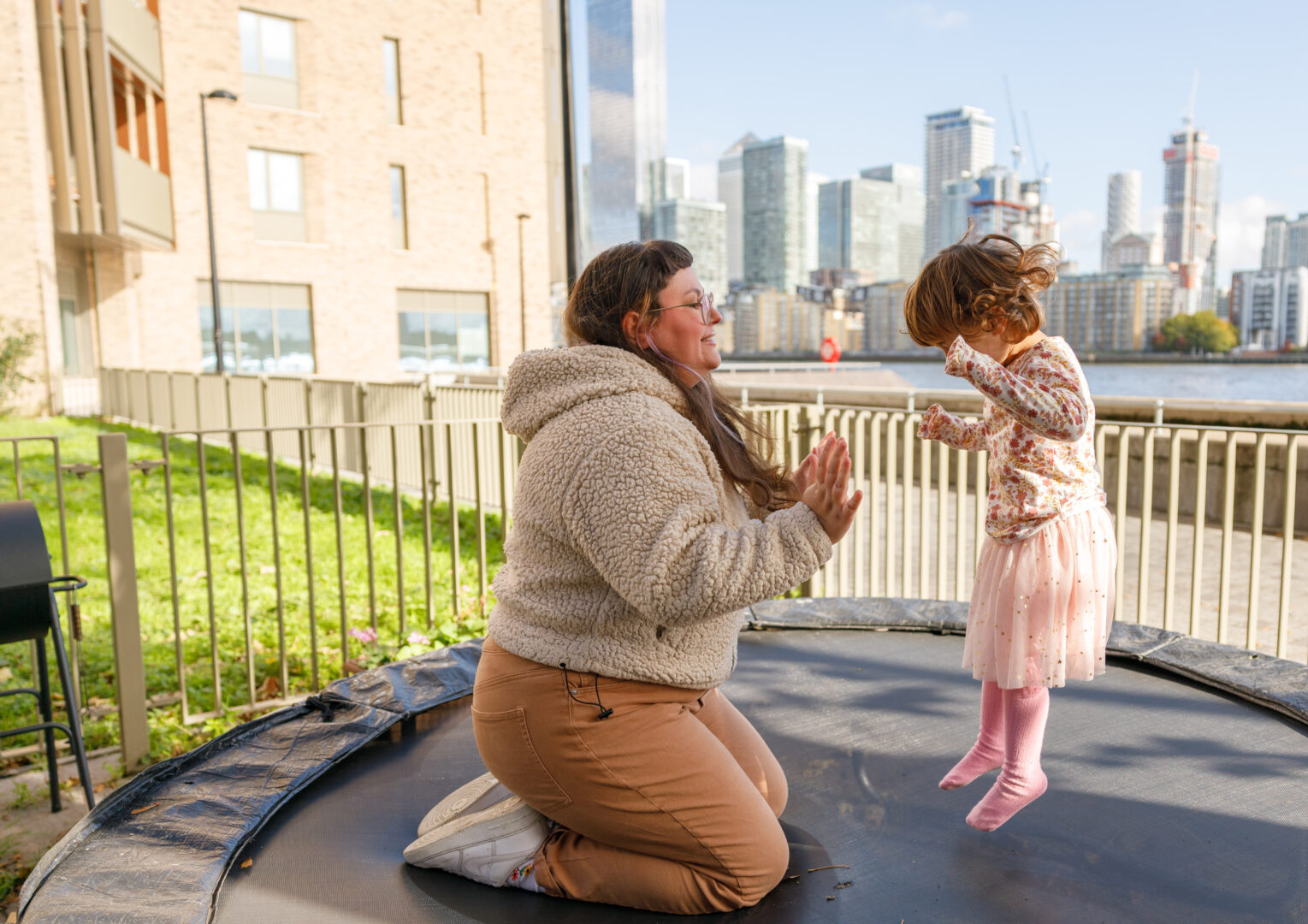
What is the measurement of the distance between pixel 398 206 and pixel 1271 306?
115 ft

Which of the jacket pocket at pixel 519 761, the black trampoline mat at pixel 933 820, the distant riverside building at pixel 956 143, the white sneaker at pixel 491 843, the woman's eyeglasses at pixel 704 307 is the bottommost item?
the black trampoline mat at pixel 933 820

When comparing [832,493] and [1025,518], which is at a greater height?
[832,493]

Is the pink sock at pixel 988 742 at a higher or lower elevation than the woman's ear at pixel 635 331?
lower

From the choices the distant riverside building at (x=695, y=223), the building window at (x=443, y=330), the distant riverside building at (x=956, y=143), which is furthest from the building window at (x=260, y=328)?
the distant riverside building at (x=956, y=143)

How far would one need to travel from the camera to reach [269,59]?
736 inches

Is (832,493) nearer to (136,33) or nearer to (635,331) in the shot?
(635,331)

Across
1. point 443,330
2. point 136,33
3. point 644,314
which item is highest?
point 136,33

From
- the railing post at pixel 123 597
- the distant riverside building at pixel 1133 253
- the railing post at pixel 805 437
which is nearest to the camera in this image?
the railing post at pixel 123 597

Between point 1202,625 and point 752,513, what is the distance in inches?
147

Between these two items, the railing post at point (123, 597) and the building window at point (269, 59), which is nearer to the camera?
the railing post at point (123, 597)

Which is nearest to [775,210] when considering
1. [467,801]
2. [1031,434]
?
[1031,434]

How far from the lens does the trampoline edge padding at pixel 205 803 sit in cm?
155

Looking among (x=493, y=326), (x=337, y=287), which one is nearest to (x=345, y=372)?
(x=337, y=287)

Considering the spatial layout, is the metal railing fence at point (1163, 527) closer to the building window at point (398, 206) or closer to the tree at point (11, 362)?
the tree at point (11, 362)
